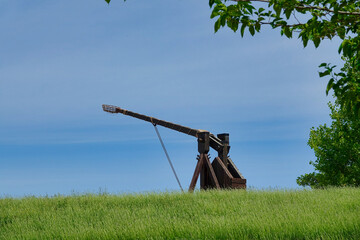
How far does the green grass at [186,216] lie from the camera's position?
27.1 ft

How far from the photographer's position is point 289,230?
8172 millimetres

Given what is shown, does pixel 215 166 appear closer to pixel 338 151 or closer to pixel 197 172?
pixel 197 172

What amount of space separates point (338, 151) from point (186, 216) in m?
13.0

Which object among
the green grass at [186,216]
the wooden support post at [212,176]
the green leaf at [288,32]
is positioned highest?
the green leaf at [288,32]

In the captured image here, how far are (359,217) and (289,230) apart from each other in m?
2.06

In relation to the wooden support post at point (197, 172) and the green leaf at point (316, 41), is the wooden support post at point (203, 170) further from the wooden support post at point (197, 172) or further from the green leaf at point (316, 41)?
the green leaf at point (316, 41)

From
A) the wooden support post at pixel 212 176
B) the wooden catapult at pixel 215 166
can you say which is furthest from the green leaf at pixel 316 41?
the wooden support post at pixel 212 176

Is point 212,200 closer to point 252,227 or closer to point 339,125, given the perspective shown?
point 252,227

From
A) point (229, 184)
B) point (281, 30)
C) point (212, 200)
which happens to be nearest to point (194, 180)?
point (229, 184)

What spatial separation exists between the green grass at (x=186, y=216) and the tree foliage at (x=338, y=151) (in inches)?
255

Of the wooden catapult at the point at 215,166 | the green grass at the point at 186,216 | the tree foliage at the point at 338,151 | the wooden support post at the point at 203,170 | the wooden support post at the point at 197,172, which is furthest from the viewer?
the tree foliage at the point at 338,151

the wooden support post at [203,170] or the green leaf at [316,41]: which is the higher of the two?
the green leaf at [316,41]

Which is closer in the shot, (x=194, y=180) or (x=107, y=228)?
(x=107, y=228)

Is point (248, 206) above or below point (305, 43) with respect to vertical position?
below
